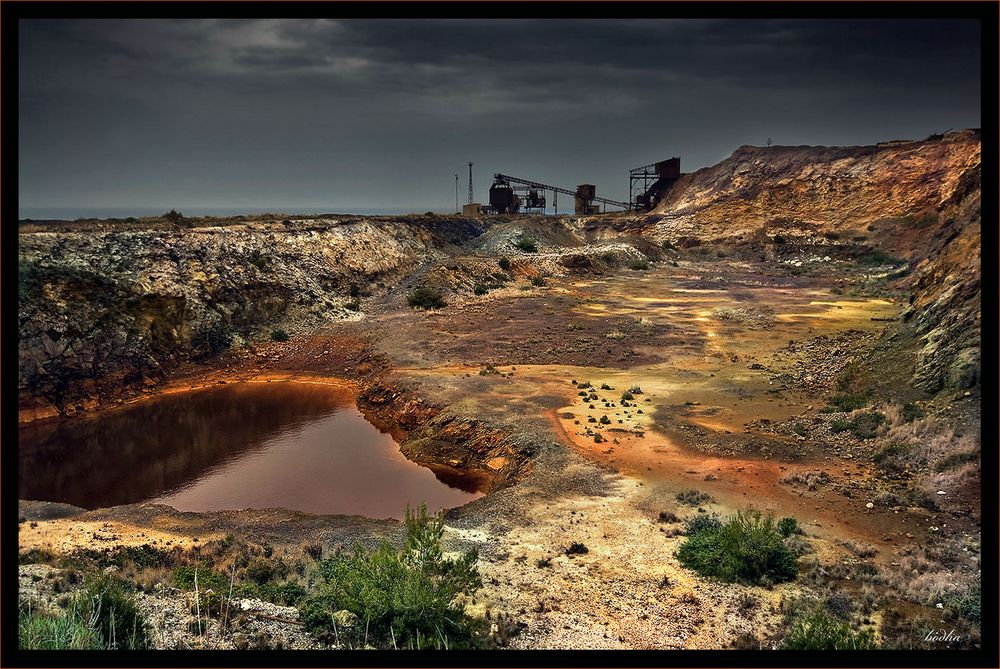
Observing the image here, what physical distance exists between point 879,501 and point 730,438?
5345 millimetres

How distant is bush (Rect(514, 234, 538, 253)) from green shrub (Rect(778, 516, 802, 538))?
2084 inches

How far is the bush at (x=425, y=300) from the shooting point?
42.2 metres

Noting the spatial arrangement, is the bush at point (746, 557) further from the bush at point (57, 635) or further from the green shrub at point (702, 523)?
the bush at point (57, 635)

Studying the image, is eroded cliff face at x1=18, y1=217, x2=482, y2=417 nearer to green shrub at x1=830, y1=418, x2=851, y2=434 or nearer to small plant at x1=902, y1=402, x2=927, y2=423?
green shrub at x1=830, y1=418, x2=851, y2=434

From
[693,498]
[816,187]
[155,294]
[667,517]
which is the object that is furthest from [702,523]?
[816,187]

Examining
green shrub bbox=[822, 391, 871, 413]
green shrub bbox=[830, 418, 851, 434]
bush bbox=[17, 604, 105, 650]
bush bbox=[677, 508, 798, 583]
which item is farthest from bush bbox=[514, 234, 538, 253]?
bush bbox=[17, 604, 105, 650]

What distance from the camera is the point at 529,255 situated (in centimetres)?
6219

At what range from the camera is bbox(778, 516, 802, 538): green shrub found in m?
13.0

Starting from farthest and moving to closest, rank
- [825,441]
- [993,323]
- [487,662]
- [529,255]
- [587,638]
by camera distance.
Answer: [529,255] → [825,441] → [587,638] → [993,323] → [487,662]

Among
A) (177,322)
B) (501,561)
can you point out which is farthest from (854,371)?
(177,322)

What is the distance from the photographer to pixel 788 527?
13.1 meters

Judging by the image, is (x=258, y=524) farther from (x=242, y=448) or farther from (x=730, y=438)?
(x=730, y=438)

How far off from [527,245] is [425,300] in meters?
25.3

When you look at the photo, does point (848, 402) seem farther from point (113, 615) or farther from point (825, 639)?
point (113, 615)
